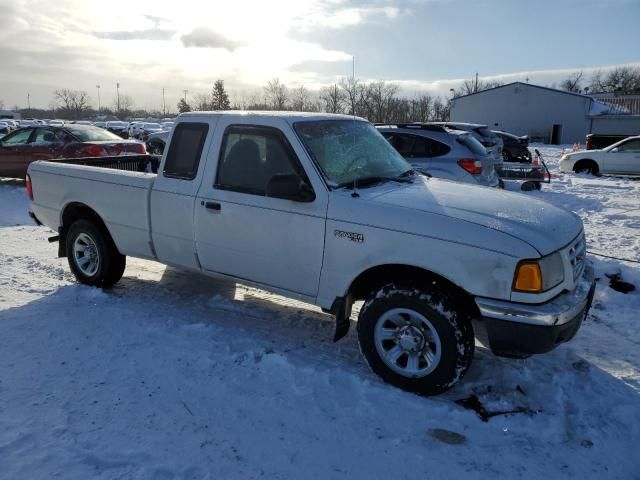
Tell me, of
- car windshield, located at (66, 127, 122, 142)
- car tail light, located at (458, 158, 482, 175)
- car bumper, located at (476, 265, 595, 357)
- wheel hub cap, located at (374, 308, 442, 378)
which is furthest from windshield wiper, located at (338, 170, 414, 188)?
car windshield, located at (66, 127, 122, 142)

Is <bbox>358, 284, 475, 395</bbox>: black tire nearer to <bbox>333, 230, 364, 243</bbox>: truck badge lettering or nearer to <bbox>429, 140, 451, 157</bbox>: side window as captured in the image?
→ <bbox>333, 230, 364, 243</bbox>: truck badge lettering

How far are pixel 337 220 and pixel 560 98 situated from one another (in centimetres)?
5061

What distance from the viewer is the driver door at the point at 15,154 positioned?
41.6 feet

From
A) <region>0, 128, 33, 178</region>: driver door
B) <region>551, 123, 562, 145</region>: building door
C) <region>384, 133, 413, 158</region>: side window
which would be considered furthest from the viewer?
<region>551, 123, 562, 145</region>: building door

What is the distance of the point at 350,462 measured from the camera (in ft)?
9.65

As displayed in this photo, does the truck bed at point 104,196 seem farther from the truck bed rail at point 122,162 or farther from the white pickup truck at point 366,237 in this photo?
the truck bed rail at point 122,162

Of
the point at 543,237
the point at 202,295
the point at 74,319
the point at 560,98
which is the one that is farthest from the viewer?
the point at 560,98

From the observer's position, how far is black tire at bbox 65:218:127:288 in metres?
5.45

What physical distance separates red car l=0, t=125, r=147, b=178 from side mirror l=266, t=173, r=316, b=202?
9495 mm

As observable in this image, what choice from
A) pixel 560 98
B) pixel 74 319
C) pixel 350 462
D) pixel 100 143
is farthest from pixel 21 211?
pixel 560 98

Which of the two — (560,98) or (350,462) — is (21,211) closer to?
(350,462)

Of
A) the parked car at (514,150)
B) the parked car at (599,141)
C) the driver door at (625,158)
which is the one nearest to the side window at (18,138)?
the parked car at (514,150)

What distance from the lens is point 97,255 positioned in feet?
18.2

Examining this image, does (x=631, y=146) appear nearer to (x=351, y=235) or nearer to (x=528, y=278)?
(x=528, y=278)
